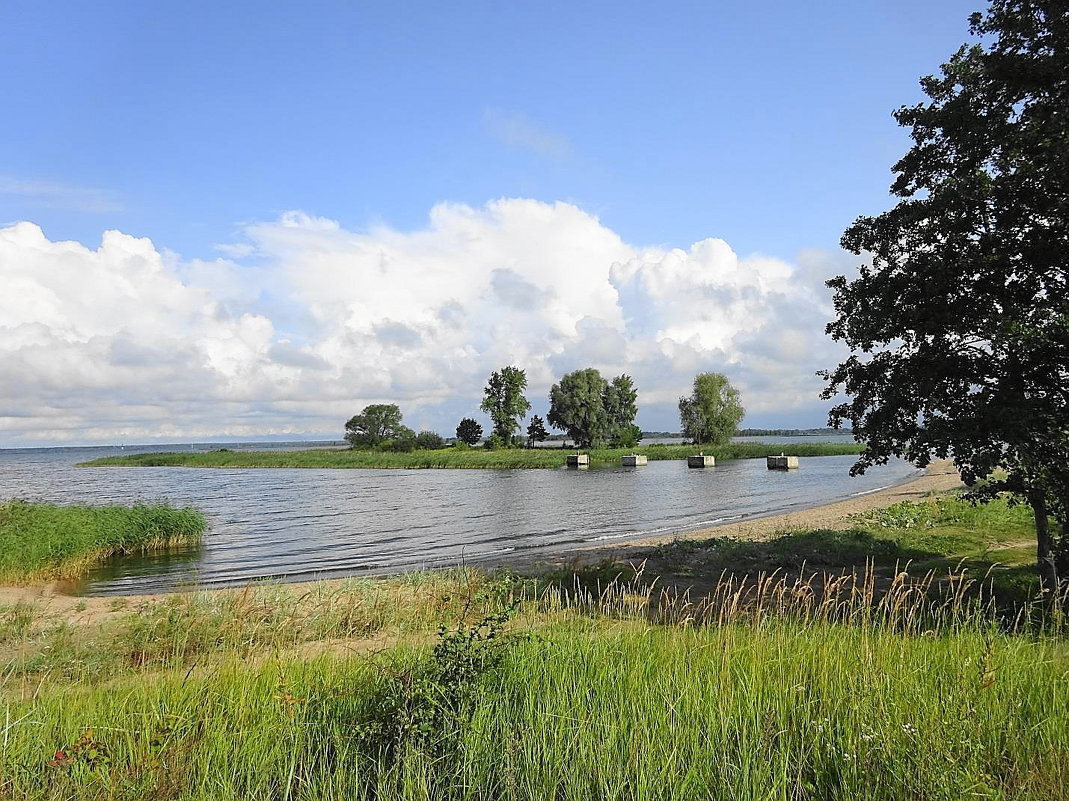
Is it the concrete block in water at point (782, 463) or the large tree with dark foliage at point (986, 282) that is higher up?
the large tree with dark foliage at point (986, 282)

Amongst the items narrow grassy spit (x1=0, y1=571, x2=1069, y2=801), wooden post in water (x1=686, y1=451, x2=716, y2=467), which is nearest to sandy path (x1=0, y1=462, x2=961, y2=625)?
narrow grassy spit (x1=0, y1=571, x2=1069, y2=801)

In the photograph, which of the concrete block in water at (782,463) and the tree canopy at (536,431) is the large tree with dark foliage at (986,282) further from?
the tree canopy at (536,431)

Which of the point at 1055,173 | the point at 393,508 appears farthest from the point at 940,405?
the point at 393,508

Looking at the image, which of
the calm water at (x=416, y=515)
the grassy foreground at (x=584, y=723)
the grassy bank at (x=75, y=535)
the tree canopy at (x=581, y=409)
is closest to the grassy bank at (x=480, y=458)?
the tree canopy at (x=581, y=409)

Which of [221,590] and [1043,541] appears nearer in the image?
[1043,541]

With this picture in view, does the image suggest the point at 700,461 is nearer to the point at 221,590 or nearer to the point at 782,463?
the point at 782,463

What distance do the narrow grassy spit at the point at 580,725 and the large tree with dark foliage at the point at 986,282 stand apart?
411 centimetres

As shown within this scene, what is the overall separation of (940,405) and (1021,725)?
6889 mm

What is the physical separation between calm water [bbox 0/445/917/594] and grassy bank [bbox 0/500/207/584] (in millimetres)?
978

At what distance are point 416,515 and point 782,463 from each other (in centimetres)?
5026

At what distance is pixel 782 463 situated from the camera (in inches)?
2911

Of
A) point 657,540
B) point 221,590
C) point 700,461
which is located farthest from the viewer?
point 700,461

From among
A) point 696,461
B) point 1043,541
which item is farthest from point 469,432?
point 1043,541

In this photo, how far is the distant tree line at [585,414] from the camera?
365 ft
